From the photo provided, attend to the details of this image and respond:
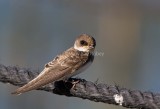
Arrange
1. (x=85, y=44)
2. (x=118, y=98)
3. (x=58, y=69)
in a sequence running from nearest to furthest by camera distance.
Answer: (x=118, y=98), (x=58, y=69), (x=85, y=44)

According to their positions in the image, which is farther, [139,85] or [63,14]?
[63,14]

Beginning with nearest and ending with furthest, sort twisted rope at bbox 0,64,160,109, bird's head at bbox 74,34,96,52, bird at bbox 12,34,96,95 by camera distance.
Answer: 1. twisted rope at bbox 0,64,160,109
2. bird at bbox 12,34,96,95
3. bird's head at bbox 74,34,96,52

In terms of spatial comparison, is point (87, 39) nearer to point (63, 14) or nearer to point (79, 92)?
point (79, 92)

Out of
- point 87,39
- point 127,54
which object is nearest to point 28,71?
point 87,39

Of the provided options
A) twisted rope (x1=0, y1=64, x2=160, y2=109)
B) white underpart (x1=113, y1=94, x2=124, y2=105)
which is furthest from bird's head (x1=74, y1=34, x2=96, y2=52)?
white underpart (x1=113, y1=94, x2=124, y2=105)

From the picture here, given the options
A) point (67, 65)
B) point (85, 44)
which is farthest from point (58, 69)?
point (85, 44)

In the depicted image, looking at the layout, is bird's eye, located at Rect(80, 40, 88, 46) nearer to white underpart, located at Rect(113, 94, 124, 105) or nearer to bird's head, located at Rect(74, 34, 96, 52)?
bird's head, located at Rect(74, 34, 96, 52)

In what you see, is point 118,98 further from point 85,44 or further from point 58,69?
point 85,44
